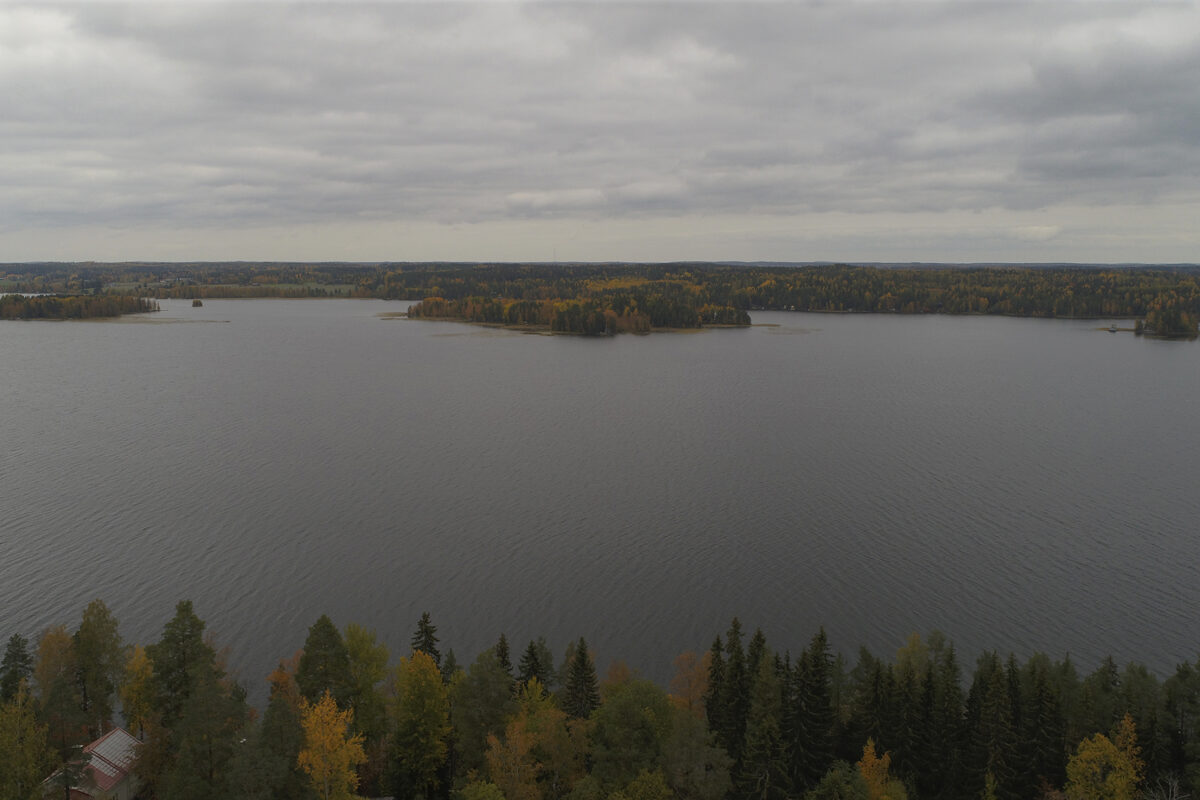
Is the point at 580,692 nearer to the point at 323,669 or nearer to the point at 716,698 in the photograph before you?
the point at 716,698

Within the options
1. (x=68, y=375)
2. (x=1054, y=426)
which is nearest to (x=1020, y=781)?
(x=1054, y=426)

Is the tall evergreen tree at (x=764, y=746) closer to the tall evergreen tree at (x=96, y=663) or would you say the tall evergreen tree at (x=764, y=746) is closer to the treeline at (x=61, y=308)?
the tall evergreen tree at (x=96, y=663)

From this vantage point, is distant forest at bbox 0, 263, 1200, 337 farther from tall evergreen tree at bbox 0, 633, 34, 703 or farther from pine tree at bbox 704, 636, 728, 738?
tall evergreen tree at bbox 0, 633, 34, 703

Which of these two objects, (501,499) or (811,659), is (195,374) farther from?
(811,659)

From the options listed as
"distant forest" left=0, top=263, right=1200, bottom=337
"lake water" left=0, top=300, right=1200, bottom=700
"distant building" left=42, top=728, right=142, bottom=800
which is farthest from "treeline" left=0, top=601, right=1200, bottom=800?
"distant forest" left=0, top=263, right=1200, bottom=337

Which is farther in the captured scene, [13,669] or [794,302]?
[794,302]

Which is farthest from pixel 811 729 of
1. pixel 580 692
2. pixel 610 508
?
pixel 610 508
